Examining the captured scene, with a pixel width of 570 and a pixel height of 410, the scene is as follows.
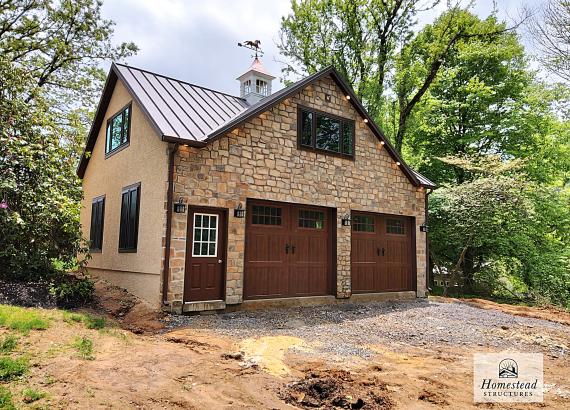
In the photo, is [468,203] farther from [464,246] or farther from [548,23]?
[548,23]

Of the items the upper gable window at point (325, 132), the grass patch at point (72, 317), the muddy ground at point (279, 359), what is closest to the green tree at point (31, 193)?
the muddy ground at point (279, 359)

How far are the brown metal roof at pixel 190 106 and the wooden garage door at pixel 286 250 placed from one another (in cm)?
205

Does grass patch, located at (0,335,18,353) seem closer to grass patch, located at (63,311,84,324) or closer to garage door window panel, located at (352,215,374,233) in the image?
grass patch, located at (63,311,84,324)

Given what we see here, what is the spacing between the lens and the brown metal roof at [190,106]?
27.1 feet

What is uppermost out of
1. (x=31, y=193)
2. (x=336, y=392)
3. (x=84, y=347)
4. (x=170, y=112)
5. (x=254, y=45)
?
(x=254, y=45)

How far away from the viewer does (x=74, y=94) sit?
18.3m

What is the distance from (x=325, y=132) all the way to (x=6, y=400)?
353 inches

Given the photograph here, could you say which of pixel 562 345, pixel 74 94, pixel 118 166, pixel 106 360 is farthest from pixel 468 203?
pixel 74 94

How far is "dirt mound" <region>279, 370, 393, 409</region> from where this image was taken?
3.85 m

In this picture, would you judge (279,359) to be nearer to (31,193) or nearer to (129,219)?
(129,219)

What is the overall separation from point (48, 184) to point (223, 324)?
17.1ft

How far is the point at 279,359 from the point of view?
209 inches

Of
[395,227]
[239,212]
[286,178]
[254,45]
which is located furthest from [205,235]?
[254,45]

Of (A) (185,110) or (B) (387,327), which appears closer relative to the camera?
(B) (387,327)
